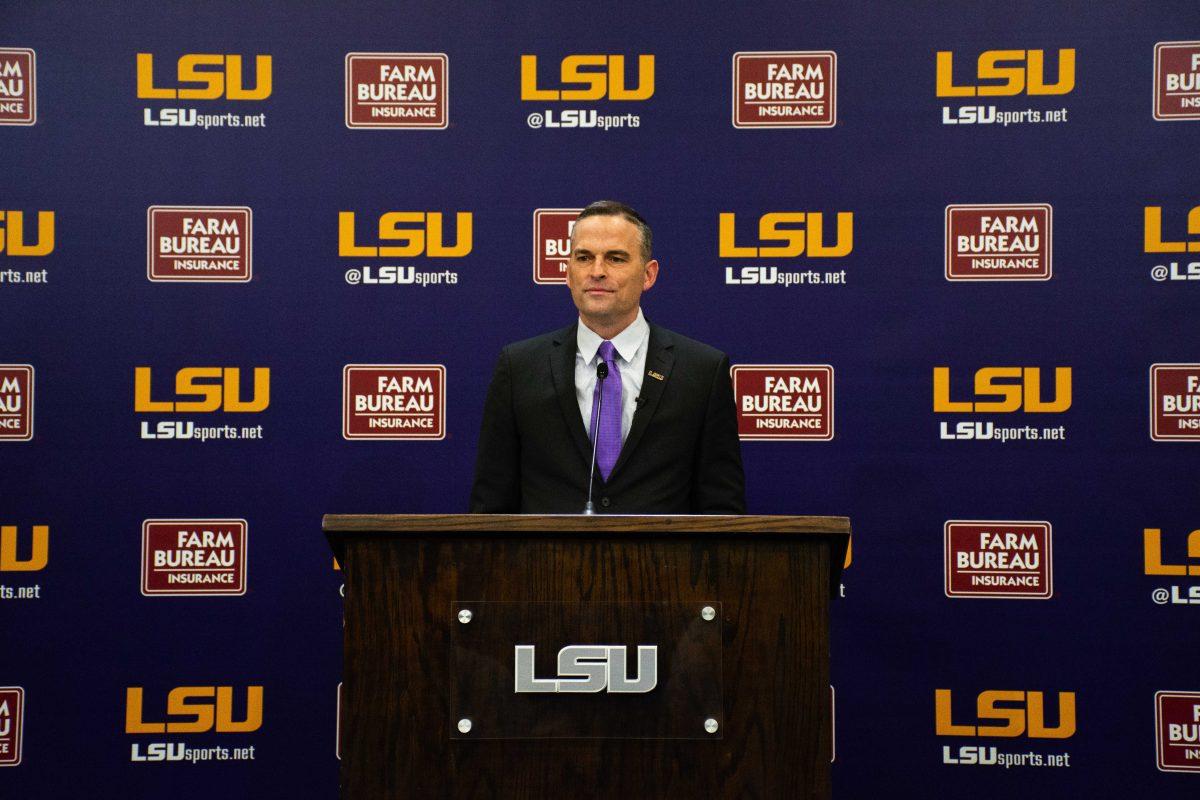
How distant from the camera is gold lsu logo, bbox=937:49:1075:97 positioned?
3600 mm

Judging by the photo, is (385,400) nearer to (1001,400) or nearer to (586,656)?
(1001,400)

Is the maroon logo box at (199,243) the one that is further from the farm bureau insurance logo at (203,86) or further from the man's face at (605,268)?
the man's face at (605,268)

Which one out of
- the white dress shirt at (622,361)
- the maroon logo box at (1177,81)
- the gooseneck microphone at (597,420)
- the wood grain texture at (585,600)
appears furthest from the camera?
the maroon logo box at (1177,81)

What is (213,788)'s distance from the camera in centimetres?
357

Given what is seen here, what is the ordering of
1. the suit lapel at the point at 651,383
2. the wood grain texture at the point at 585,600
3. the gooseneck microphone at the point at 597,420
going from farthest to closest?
1. the suit lapel at the point at 651,383
2. the gooseneck microphone at the point at 597,420
3. the wood grain texture at the point at 585,600

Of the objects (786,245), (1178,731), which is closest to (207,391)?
(786,245)

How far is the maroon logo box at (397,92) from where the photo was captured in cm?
368

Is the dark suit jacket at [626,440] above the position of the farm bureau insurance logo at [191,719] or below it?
above

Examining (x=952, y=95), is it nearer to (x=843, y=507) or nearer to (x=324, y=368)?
(x=843, y=507)

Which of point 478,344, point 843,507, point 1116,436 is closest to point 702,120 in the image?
point 478,344

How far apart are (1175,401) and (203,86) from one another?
3.29 meters

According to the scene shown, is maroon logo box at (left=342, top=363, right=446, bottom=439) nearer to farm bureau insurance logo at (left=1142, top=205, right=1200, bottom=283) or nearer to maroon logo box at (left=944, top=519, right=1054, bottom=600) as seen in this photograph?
maroon logo box at (left=944, top=519, right=1054, bottom=600)

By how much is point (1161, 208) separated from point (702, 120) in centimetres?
148

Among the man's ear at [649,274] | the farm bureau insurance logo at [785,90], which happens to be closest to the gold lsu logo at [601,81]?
the farm bureau insurance logo at [785,90]
